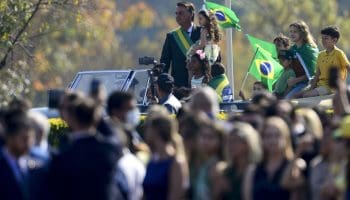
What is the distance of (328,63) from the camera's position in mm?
22641

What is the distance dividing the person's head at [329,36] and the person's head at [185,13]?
75.7 inches

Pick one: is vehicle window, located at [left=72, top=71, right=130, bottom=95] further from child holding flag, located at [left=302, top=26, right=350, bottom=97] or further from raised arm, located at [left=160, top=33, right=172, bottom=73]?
child holding flag, located at [left=302, top=26, right=350, bottom=97]

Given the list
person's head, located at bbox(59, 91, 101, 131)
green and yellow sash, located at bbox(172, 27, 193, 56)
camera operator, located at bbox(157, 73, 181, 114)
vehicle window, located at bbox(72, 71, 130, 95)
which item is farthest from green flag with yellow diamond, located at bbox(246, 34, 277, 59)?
person's head, located at bbox(59, 91, 101, 131)

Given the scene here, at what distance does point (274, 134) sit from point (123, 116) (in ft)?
5.24

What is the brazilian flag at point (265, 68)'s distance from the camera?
25.0 m

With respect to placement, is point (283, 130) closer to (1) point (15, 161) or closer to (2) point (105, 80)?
(1) point (15, 161)

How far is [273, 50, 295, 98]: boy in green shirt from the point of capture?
2300 cm

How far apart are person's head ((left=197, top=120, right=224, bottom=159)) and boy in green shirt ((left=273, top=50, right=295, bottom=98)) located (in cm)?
705

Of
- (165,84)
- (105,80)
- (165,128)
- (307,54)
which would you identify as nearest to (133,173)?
(165,128)

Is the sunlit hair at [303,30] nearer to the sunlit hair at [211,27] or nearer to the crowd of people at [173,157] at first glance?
the sunlit hair at [211,27]

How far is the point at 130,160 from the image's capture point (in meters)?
16.2

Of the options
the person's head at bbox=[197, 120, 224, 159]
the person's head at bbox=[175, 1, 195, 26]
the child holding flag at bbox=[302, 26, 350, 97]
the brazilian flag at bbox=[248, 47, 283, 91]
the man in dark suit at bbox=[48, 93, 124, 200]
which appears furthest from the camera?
the brazilian flag at bbox=[248, 47, 283, 91]

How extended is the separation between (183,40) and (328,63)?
7.04 feet

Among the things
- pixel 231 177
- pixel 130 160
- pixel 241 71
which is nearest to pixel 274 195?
pixel 231 177
